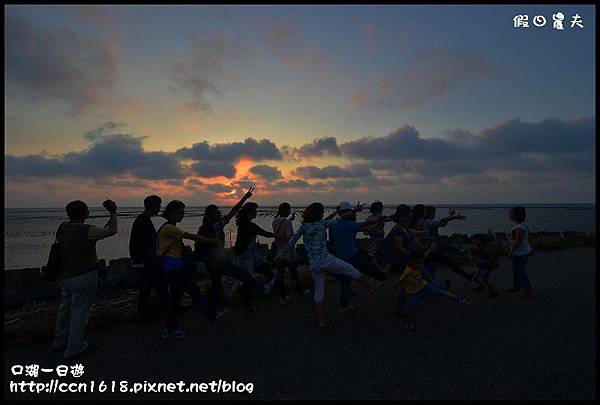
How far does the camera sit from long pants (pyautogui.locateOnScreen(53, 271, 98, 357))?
4.50m

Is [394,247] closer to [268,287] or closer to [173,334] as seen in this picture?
[268,287]

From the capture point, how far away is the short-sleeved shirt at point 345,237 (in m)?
6.14

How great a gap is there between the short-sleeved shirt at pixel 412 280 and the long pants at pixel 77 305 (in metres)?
4.99

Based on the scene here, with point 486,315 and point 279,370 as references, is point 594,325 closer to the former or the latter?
point 486,315

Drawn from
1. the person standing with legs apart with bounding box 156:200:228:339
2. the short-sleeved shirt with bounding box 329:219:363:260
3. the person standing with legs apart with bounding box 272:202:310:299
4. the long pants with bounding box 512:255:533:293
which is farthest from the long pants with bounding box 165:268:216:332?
the long pants with bounding box 512:255:533:293

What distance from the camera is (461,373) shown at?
396 cm

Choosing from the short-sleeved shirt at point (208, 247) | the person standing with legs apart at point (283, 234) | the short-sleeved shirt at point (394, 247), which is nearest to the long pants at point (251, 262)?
the person standing with legs apart at point (283, 234)

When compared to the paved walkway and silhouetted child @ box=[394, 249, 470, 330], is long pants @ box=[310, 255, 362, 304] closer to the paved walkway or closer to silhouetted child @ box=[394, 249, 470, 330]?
the paved walkway

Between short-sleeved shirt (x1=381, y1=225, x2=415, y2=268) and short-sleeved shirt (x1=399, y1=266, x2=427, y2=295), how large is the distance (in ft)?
2.22

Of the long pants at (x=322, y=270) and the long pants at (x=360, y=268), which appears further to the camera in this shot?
the long pants at (x=360, y=268)

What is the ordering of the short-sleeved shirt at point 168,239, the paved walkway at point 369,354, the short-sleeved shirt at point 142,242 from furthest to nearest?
the short-sleeved shirt at point 142,242 < the short-sleeved shirt at point 168,239 < the paved walkway at point 369,354

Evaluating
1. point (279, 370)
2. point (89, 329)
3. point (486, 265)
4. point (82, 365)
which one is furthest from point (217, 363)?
point (486, 265)

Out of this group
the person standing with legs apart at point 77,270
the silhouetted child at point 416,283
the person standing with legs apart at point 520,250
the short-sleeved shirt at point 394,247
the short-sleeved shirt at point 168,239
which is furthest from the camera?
the person standing with legs apart at point 520,250

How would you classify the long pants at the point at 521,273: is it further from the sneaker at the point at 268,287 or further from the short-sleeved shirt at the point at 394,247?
the sneaker at the point at 268,287
